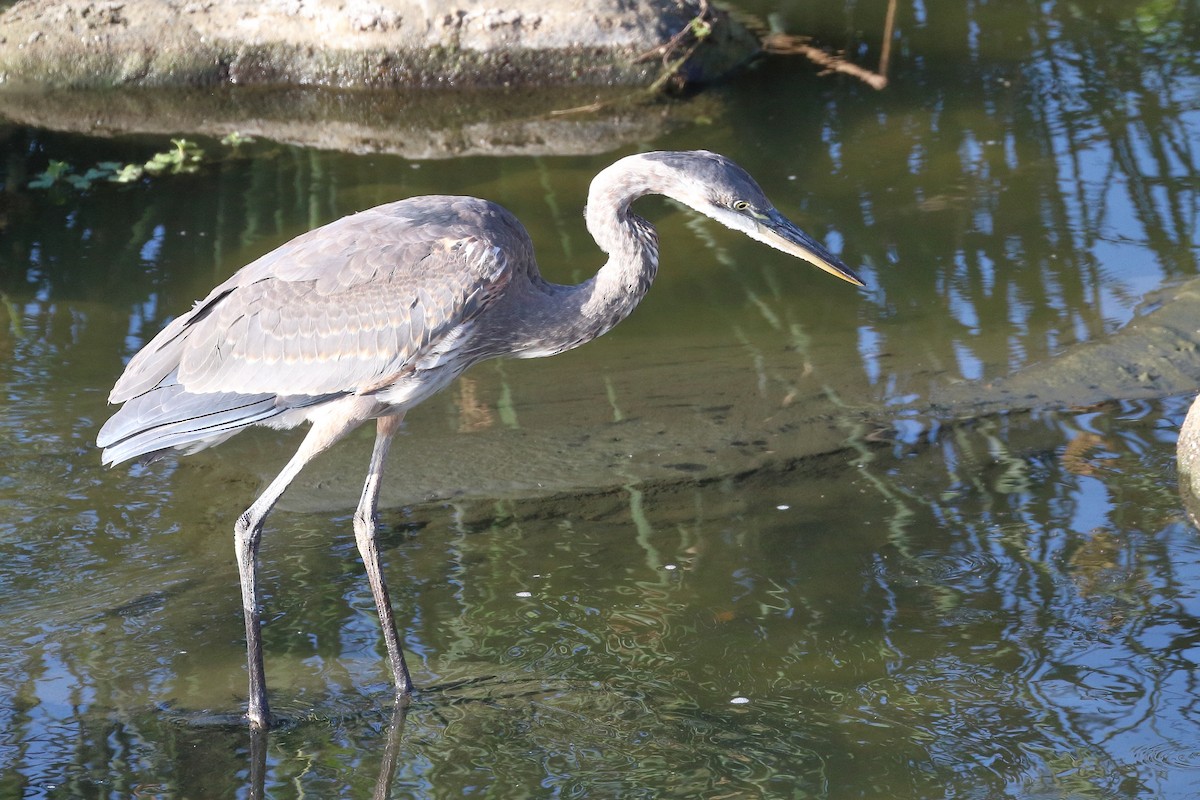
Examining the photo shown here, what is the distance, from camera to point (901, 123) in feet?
29.2

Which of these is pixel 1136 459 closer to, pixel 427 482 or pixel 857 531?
pixel 857 531

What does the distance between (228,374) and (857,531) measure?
2.32 m

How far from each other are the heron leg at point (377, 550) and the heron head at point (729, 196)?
1230 millimetres

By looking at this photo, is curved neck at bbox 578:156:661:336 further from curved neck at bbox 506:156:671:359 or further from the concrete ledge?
the concrete ledge

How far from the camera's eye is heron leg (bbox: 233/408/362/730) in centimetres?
419

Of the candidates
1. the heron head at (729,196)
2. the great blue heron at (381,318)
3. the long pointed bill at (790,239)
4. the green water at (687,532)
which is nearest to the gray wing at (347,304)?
the great blue heron at (381,318)

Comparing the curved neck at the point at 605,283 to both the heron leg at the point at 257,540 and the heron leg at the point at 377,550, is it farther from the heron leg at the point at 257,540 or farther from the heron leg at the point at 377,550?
the heron leg at the point at 257,540

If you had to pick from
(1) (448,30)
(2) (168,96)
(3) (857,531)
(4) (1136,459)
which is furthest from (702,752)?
(2) (168,96)

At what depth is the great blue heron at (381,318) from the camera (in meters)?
4.24

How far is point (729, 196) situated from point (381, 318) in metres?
1.14

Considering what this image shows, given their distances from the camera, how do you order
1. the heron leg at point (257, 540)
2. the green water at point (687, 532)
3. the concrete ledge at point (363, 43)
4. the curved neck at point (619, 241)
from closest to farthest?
the green water at point (687, 532)
the heron leg at point (257, 540)
the curved neck at point (619, 241)
the concrete ledge at point (363, 43)

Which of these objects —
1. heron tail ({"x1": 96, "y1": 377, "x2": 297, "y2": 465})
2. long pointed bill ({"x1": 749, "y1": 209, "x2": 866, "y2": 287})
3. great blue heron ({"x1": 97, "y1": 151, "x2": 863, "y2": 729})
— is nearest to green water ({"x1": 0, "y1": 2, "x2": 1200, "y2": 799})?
great blue heron ({"x1": 97, "y1": 151, "x2": 863, "y2": 729})

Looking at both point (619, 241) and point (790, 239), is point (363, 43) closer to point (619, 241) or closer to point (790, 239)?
point (619, 241)

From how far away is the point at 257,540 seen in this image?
4387 mm
